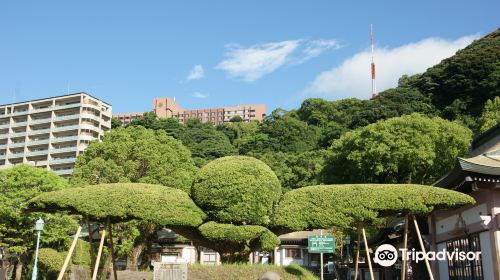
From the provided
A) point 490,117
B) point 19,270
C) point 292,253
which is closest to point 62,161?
point 292,253

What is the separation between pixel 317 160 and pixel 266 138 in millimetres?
23524

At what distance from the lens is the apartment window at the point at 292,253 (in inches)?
1815

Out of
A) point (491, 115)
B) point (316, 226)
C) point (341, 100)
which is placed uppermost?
point (341, 100)

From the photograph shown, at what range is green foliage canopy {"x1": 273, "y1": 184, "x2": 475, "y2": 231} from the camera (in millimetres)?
14016

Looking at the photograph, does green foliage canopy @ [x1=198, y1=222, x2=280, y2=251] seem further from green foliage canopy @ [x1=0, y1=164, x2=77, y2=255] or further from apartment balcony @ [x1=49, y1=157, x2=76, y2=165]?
apartment balcony @ [x1=49, y1=157, x2=76, y2=165]

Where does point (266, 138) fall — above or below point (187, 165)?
above

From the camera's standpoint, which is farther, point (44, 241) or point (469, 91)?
point (469, 91)

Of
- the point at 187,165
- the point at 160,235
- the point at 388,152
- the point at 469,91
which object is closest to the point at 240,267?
the point at 388,152

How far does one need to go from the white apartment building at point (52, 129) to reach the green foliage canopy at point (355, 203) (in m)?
75.9

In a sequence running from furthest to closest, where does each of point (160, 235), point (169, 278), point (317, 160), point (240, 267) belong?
point (317, 160)
point (160, 235)
point (240, 267)
point (169, 278)

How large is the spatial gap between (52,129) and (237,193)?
3220 inches

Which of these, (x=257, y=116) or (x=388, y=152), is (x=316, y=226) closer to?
(x=388, y=152)

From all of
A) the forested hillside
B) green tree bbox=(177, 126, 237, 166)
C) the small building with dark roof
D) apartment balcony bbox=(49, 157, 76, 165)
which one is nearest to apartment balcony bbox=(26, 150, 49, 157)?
apartment balcony bbox=(49, 157, 76, 165)

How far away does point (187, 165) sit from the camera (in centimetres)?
3700
